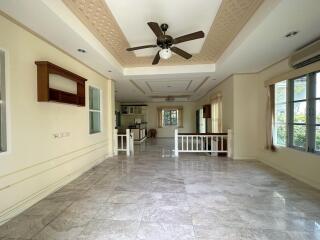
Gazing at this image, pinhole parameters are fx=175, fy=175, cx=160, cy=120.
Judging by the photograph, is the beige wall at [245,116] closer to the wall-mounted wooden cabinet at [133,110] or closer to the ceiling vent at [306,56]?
the ceiling vent at [306,56]

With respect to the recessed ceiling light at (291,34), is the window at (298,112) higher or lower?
lower

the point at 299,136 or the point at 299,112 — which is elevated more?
the point at 299,112

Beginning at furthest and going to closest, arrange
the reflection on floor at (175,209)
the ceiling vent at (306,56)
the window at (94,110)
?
the window at (94,110), the ceiling vent at (306,56), the reflection on floor at (175,209)

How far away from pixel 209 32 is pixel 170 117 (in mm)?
9732

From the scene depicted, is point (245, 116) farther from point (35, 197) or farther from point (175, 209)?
point (35, 197)

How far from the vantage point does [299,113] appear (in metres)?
3.68

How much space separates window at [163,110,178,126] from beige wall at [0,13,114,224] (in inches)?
361

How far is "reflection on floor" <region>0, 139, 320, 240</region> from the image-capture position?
1960 millimetres

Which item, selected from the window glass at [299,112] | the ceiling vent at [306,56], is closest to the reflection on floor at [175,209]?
the window glass at [299,112]

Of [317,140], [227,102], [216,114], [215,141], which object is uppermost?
[227,102]

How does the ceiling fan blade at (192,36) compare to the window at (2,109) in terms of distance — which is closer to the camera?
the window at (2,109)

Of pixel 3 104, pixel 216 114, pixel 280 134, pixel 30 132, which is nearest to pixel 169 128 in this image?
pixel 216 114

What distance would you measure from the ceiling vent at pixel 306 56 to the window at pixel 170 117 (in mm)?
9426

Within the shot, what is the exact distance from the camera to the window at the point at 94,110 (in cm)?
480
